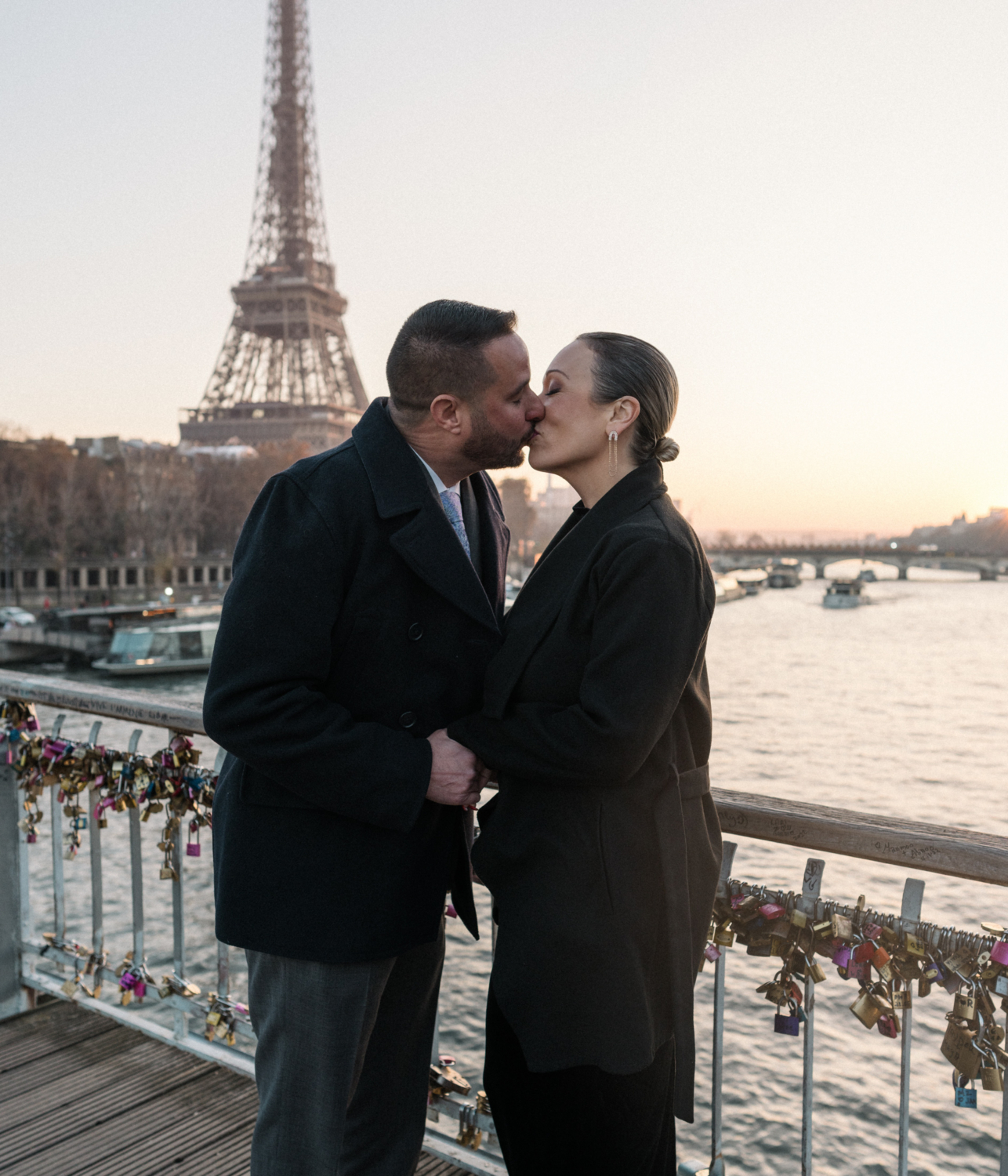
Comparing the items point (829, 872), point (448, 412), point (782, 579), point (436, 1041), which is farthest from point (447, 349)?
point (782, 579)

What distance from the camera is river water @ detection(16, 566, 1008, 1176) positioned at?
8242mm

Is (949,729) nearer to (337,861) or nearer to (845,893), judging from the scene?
(845,893)

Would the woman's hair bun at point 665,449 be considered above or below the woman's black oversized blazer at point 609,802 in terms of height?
above

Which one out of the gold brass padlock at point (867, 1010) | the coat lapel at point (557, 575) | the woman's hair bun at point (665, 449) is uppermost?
the woman's hair bun at point (665, 449)

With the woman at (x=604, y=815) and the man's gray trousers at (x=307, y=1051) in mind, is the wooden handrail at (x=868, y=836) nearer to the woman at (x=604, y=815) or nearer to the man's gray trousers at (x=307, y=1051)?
the woman at (x=604, y=815)

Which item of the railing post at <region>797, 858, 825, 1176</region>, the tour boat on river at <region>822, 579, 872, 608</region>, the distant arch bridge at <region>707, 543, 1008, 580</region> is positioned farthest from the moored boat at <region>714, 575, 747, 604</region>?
the railing post at <region>797, 858, 825, 1176</region>

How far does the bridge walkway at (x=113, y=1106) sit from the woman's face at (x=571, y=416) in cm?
182

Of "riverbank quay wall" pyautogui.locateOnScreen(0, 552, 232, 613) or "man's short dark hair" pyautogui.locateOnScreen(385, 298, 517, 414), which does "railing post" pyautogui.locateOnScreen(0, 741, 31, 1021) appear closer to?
"man's short dark hair" pyautogui.locateOnScreen(385, 298, 517, 414)

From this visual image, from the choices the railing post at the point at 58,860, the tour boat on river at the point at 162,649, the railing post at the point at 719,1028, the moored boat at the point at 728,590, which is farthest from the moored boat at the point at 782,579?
the railing post at the point at 719,1028

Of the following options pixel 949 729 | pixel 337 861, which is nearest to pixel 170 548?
pixel 949 729

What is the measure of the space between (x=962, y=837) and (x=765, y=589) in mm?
97449

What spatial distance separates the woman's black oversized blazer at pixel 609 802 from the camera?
5.03 ft

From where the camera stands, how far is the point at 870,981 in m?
1.85

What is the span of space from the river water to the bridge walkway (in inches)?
177
